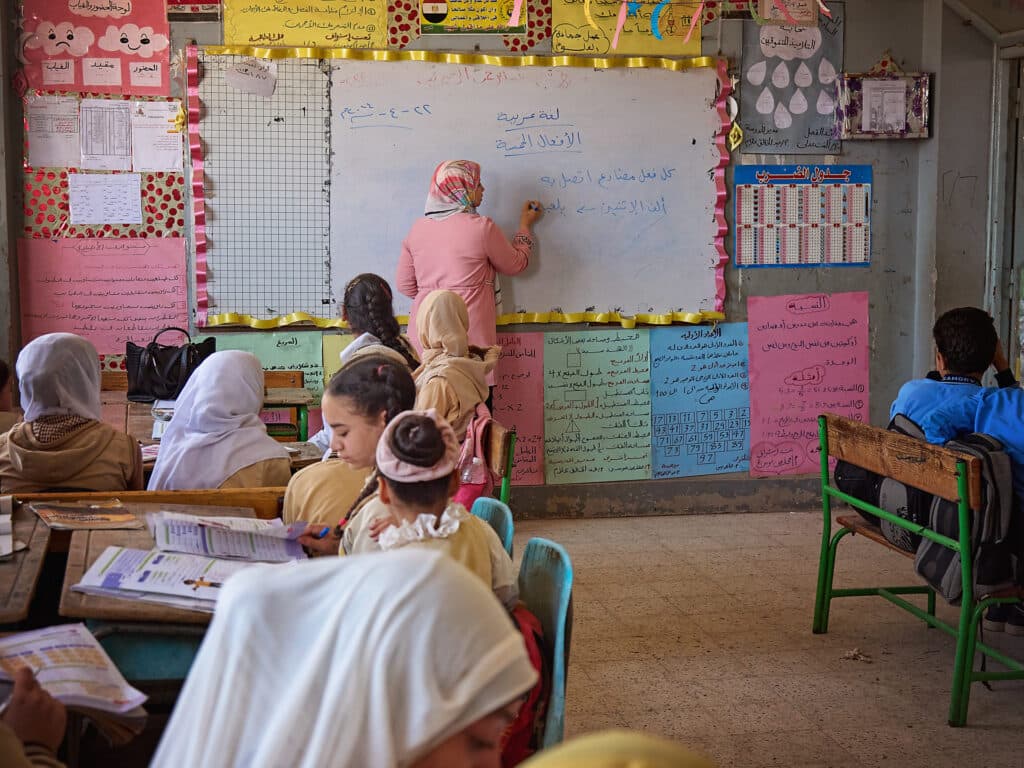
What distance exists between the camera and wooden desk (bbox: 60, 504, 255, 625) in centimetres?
183

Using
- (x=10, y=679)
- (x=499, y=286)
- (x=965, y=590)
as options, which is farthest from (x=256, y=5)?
(x=10, y=679)

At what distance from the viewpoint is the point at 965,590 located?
3180mm

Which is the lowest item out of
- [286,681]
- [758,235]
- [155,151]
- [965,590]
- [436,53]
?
[965,590]

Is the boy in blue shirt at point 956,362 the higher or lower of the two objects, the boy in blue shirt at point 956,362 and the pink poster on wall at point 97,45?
the lower

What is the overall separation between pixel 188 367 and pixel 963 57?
4212mm

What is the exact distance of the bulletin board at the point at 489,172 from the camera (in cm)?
541

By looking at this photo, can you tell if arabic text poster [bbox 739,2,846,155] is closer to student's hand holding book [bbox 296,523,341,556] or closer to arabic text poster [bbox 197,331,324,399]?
arabic text poster [bbox 197,331,324,399]

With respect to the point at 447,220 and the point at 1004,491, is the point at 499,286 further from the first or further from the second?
the point at 1004,491

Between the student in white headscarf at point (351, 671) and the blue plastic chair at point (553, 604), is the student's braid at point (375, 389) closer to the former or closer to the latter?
the blue plastic chair at point (553, 604)

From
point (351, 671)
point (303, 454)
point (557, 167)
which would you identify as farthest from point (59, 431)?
point (557, 167)

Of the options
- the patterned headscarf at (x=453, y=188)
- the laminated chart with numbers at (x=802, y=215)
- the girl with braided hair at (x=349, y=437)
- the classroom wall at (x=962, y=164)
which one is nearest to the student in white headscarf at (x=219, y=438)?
the girl with braided hair at (x=349, y=437)

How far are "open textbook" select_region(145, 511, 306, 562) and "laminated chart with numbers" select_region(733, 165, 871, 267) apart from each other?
407cm

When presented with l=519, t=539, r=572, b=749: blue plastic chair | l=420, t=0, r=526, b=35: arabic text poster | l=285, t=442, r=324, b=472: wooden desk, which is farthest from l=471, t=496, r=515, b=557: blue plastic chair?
l=420, t=0, r=526, b=35: arabic text poster

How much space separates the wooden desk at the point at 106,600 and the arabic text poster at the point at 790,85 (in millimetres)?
4369
